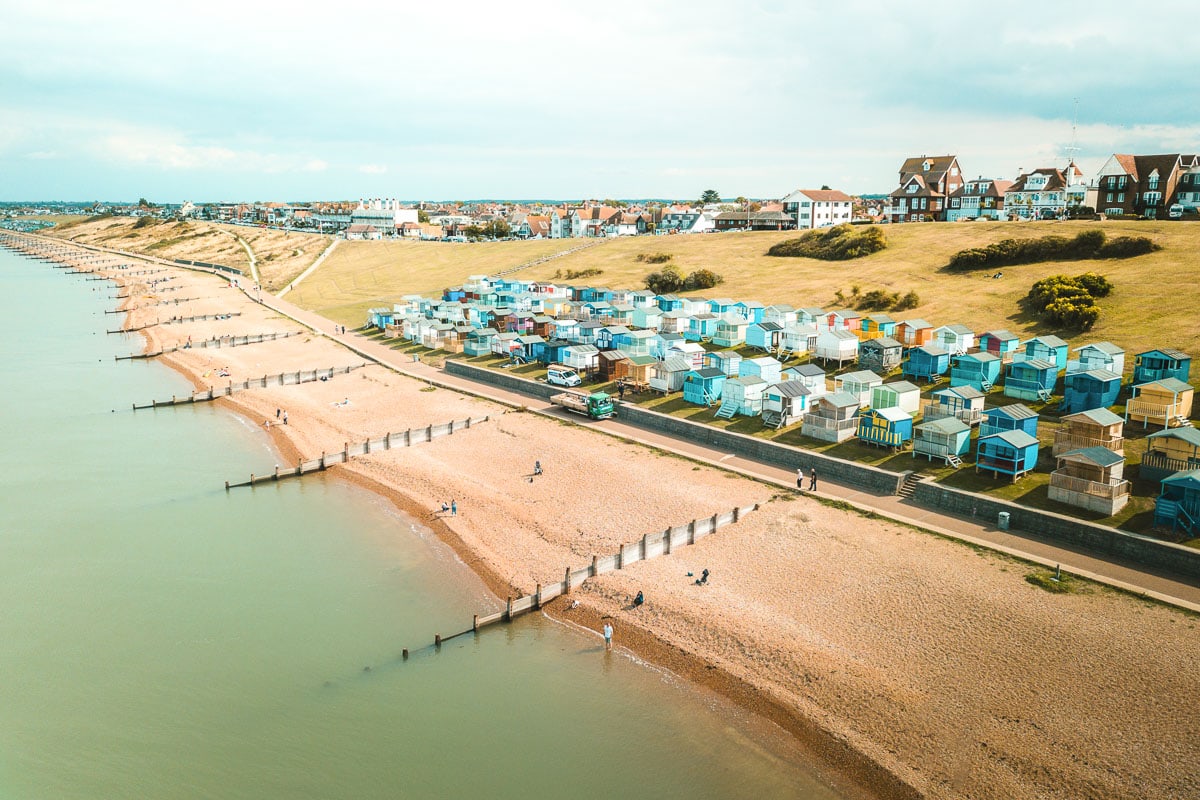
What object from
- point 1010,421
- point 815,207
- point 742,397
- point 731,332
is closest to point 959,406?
point 1010,421

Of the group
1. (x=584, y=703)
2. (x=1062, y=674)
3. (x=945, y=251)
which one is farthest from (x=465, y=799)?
(x=945, y=251)

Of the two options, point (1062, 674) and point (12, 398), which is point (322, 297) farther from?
point (1062, 674)

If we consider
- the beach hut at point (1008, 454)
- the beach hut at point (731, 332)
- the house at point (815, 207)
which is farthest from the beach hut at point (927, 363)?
the house at point (815, 207)

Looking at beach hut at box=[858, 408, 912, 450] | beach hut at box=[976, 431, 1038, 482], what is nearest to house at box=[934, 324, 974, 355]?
beach hut at box=[858, 408, 912, 450]

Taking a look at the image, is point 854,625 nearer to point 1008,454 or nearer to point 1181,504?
point 1008,454

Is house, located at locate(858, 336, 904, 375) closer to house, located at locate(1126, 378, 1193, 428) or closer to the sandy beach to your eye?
house, located at locate(1126, 378, 1193, 428)

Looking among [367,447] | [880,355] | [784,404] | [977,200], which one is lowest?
[367,447]

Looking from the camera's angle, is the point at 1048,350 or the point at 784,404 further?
the point at 1048,350

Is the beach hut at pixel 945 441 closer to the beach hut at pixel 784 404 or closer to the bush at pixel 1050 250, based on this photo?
the beach hut at pixel 784 404
